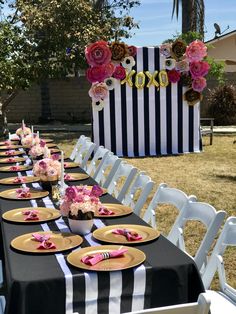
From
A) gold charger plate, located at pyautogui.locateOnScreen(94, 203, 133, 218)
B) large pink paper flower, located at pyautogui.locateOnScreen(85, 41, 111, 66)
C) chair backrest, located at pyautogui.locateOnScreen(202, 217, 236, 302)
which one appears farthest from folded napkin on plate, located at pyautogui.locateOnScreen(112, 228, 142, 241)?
large pink paper flower, located at pyautogui.locateOnScreen(85, 41, 111, 66)

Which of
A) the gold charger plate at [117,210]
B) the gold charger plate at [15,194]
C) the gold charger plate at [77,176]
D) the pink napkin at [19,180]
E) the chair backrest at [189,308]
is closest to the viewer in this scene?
the chair backrest at [189,308]

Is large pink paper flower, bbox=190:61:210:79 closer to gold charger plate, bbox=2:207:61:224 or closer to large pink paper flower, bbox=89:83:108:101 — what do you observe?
large pink paper flower, bbox=89:83:108:101

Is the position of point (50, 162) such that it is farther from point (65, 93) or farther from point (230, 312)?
point (65, 93)

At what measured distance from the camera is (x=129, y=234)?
275 centimetres

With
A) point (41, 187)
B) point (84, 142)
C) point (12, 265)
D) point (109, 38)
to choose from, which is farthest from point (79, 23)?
point (12, 265)

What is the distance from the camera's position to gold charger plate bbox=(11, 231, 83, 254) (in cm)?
254

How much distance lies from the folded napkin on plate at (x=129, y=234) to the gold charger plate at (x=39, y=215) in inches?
→ 19.0

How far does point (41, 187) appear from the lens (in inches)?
159

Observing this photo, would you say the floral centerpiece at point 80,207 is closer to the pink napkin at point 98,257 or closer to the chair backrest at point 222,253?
the pink napkin at point 98,257

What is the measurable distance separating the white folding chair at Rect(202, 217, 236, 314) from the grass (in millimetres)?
1062

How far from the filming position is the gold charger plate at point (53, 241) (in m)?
2.54

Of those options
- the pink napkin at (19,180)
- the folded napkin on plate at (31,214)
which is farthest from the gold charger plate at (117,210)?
the pink napkin at (19,180)

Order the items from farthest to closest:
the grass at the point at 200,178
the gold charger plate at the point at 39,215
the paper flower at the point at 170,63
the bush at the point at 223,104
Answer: the bush at the point at 223,104 → the paper flower at the point at 170,63 → the grass at the point at 200,178 → the gold charger plate at the point at 39,215

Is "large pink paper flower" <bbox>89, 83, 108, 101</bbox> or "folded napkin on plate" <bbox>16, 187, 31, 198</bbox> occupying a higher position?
"large pink paper flower" <bbox>89, 83, 108, 101</bbox>
